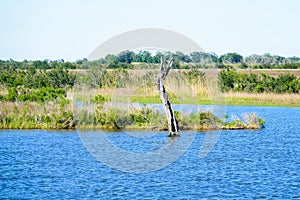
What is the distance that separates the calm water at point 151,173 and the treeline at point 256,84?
2076cm

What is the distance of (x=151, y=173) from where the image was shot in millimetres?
19312

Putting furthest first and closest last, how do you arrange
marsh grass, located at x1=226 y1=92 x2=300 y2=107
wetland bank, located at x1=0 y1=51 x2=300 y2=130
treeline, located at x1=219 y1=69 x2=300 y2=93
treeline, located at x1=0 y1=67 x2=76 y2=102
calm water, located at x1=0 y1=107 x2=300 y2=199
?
treeline, located at x1=219 y1=69 x2=300 y2=93, marsh grass, located at x1=226 y1=92 x2=300 y2=107, treeline, located at x1=0 y1=67 x2=76 y2=102, wetland bank, located at x1=0 y1=51 x2=300 y2=130, calm water, located at x1=0 y1=107 x2=300 y2=199

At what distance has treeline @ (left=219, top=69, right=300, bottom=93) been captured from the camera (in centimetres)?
4819

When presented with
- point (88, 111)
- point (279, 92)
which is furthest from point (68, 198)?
point (279, 92)

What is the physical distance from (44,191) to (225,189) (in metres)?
4.79

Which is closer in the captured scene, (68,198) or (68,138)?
(68,198)

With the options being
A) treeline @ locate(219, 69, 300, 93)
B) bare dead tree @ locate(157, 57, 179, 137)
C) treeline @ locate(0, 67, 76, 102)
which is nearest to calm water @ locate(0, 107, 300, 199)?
bare dead tree @ locate(157, 57, 179, 137)

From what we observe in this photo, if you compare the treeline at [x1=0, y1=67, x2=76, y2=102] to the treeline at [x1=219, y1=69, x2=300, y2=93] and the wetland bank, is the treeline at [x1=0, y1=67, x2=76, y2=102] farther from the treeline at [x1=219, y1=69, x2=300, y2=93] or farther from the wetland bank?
the treeline at [x1=219, y1=69, x2=300, y2=93]

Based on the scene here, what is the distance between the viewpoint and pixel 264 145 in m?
25.0

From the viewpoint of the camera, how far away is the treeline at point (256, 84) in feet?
158

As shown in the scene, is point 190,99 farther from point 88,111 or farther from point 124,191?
point 124,191

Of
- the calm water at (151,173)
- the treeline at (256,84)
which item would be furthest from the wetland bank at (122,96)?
the calm water at (151,173)

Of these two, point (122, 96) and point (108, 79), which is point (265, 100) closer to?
point (108, 79)

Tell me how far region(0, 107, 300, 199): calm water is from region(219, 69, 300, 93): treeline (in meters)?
20.8
